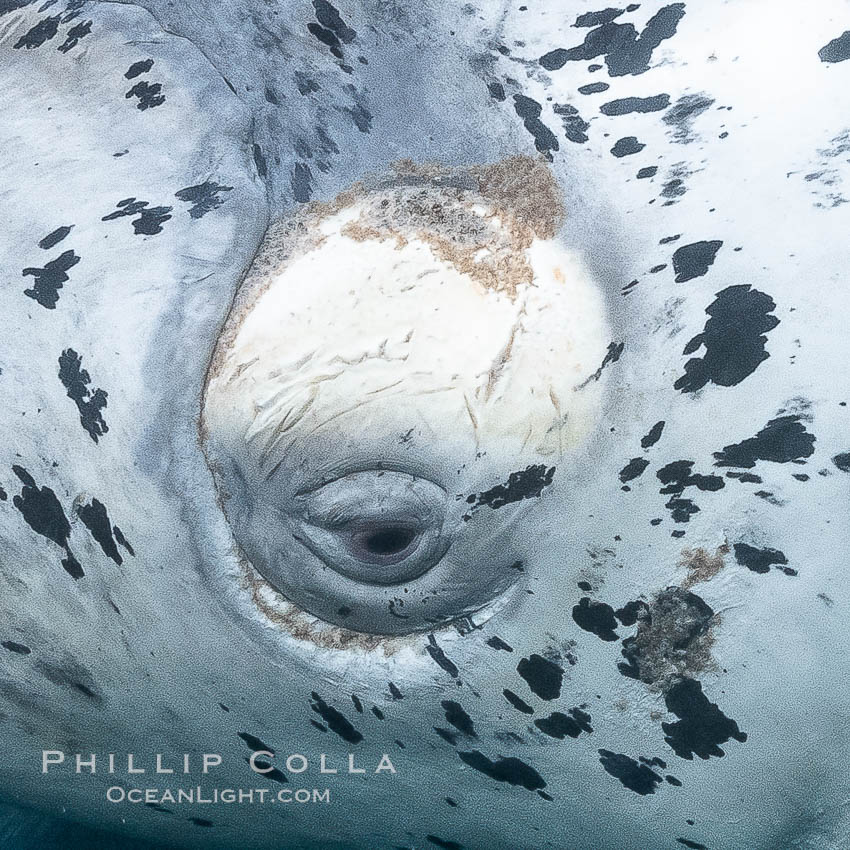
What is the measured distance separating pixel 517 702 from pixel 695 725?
344mm

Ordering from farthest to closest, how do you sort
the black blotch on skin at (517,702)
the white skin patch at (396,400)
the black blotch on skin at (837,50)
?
1. the black blotch on skin at (517,702)
2. the black blotch on skin at (837,50)
3. the white skin patch at (396,400)

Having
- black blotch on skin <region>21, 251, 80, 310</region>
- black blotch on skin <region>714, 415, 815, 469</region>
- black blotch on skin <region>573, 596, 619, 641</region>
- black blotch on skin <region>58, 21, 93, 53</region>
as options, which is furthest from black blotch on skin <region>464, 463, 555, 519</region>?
black blotch on skin <region>58, 21, 93, 53</region>

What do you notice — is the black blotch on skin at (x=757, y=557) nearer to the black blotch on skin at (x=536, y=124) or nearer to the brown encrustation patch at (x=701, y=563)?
the brown encrustation patch at (x=701, y=563)

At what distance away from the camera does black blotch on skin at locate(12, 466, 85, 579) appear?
1962 millimetres

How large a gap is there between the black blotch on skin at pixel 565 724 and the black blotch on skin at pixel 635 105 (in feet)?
3.90

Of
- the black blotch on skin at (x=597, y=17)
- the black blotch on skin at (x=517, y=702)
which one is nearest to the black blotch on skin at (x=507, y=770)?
the black blotch on skin at (x=517, y=702)

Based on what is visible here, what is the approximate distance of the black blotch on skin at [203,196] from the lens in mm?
1915

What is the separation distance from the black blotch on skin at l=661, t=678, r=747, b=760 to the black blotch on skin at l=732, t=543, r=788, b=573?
250 millimetres

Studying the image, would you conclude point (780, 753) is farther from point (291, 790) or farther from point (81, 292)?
point (81, 292)

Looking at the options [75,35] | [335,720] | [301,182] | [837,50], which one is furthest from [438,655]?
[75,35]

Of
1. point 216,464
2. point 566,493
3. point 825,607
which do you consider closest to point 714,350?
point 566,493

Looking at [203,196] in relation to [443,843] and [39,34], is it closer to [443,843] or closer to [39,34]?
[39,34]

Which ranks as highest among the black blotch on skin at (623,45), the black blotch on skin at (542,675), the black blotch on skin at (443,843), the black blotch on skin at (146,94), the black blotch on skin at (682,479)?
the black blotch on skin at (623,45)

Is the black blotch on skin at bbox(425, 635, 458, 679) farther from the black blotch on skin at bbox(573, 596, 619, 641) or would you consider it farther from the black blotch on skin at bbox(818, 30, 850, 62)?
the black blotch on skin at bbox(818, 30, 850, 62)
